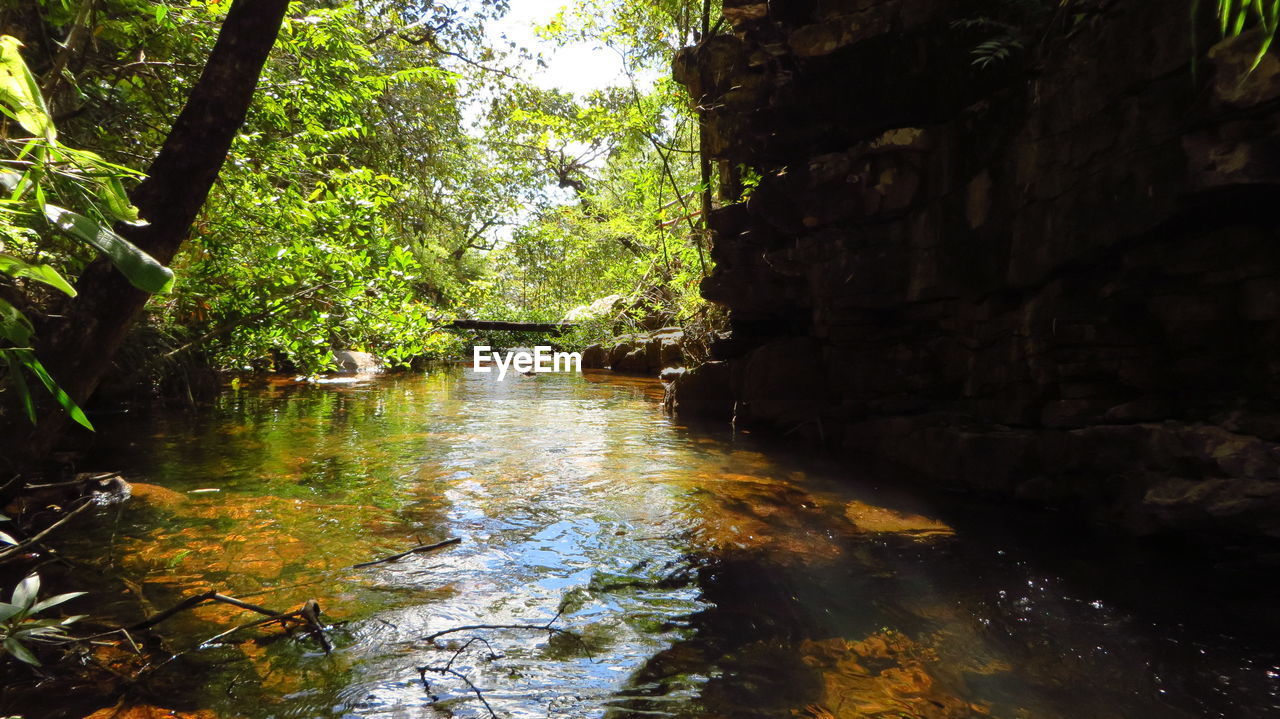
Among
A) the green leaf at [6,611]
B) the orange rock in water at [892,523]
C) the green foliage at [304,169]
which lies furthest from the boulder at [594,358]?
the green leaf at [6,611]

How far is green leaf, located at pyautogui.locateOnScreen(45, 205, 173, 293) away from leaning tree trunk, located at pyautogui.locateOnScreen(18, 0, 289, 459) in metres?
1.94

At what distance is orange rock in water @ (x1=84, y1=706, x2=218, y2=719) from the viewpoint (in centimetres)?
222

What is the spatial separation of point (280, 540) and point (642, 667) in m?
2.63

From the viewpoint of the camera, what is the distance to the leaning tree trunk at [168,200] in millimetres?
2680

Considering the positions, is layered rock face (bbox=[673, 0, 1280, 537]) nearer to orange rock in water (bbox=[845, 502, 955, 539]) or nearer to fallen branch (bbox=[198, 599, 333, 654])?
orange rock in water (bbox=[845, 502, 955, 539])

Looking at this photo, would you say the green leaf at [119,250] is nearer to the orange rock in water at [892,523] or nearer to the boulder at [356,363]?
the orange rock in water at [892,523]

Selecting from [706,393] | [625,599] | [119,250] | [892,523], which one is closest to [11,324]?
[119,250]

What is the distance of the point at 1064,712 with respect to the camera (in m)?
2.58

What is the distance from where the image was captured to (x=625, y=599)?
11.4ft

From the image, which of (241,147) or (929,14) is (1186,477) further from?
(241,147)

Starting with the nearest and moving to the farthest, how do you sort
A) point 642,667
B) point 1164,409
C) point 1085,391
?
point 642,667, point 1164,409, point 1085,391

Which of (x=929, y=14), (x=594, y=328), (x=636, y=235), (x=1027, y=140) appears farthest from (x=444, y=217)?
(x=1027, y=140)

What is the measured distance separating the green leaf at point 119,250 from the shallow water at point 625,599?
1.92 metres

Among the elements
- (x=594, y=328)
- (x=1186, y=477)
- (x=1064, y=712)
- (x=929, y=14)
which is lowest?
(x=1064, y=712)
